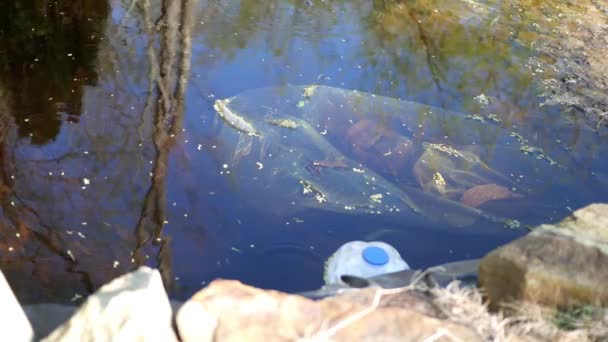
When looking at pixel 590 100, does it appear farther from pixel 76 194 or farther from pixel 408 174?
pixel 76 194

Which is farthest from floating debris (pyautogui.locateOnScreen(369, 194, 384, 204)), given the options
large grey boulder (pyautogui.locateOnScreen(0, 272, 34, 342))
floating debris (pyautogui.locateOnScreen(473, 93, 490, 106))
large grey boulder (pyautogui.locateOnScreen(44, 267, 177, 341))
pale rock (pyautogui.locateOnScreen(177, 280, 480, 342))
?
large grey boulder (pyautogui.locateOnScreen(0, 272, 34, 342))

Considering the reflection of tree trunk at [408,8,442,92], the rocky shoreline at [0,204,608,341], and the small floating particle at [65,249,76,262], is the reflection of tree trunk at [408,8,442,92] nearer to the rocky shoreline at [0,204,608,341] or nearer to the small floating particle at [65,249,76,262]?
the rocky shoreline at [0,204,608,341]

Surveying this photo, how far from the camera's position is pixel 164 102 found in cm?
459

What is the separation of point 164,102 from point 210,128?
19.4 inches

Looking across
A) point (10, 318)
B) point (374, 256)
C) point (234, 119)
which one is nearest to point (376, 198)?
point (374, 256)

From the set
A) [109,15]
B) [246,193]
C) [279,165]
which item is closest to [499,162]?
[279,165]

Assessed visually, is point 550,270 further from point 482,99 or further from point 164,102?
point 164,102

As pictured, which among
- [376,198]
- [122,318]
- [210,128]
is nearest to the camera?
[122,318]

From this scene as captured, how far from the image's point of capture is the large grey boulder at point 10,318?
2109mm

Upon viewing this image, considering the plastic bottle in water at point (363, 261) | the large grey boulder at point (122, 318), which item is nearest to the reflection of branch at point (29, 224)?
the large grey boulder at point (122, 318)

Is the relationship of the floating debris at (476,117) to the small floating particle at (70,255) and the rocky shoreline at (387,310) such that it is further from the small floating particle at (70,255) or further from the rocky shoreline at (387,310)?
the small floating particle at (70,255)

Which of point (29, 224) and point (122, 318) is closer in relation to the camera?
point (122, 318)

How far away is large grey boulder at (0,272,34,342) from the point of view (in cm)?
211

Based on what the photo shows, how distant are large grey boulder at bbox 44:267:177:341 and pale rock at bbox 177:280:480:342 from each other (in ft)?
0.28
